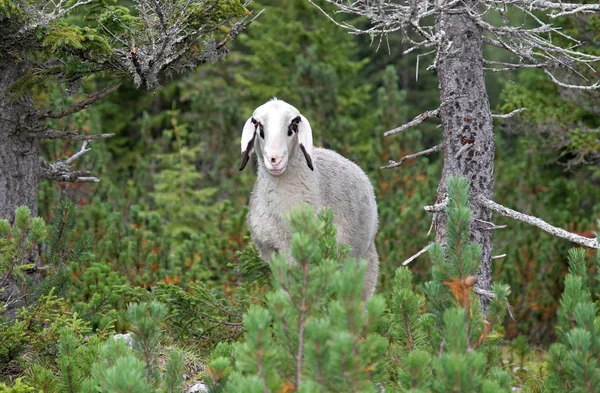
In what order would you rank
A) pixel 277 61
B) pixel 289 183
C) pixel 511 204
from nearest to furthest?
pixel 289 183, pixel 511 204, pixel 277 61

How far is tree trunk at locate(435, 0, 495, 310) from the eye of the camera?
260 inches

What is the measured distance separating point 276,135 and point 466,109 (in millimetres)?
1649

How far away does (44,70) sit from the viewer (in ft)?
21.4

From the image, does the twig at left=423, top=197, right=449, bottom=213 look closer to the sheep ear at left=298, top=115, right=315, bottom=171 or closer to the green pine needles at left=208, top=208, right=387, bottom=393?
the sheep ear at left=298, top=115, right=315, bottom=171

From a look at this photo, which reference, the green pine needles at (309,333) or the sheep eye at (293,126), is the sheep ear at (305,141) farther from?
the green pine needles at (309,333)

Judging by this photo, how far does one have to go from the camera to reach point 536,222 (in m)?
6.17

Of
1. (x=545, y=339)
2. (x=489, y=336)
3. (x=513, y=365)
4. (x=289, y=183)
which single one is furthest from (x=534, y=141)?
(x=489, y=336)

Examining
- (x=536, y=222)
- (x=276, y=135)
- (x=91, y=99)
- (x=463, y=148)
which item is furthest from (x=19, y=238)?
(x=536, y=222)

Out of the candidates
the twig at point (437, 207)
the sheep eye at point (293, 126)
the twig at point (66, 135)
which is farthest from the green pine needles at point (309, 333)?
the twig at point (66, 135)

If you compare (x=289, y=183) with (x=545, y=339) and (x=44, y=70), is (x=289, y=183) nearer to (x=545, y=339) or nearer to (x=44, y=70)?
(x=44, y=70)

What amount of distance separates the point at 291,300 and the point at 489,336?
48.8 inches

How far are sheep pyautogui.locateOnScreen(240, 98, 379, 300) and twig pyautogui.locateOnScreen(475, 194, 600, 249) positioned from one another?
1.33 metres

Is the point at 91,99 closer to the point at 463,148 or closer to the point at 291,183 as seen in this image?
the point at 291,183

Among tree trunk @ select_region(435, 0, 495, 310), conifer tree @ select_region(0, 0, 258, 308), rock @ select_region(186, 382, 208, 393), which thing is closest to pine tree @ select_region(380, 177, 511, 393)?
rock @ select_region(186, 382, 208, 393)
